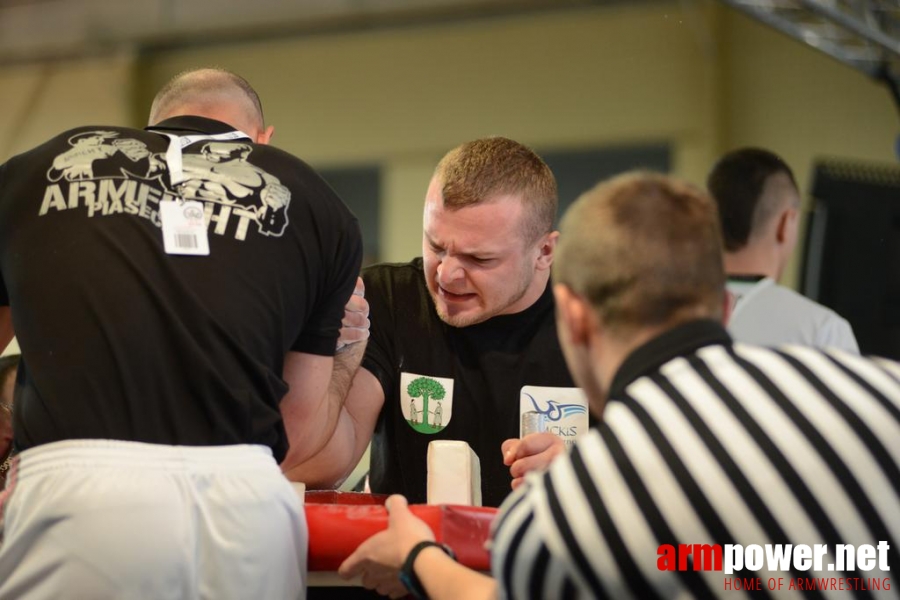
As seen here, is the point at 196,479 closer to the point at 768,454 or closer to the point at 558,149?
the point at 768,454

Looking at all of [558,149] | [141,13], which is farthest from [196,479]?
[141,13]

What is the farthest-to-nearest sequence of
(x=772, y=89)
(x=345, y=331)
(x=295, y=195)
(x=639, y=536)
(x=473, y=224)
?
(x=772, y=89) < (x=473, y=224) < (x=345, y=331) < (x=295, y=195) < (x=639, y=536)

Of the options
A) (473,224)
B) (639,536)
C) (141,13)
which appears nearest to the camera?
(639,536)

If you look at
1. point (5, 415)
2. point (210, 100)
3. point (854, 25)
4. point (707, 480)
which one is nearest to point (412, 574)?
point (707, 480)

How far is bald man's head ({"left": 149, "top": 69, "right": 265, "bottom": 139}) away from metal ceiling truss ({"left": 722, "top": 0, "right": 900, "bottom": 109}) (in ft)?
8.97

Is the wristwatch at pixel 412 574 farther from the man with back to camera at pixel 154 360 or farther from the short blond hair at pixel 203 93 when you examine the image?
the short blond hair at pixel 203 93

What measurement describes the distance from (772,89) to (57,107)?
5.25 meters

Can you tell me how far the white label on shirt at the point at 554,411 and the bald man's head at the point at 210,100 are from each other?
2.64 ft

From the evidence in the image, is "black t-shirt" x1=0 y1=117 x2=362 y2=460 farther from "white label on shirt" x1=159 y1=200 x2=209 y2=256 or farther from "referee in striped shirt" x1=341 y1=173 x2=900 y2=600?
"referee in striped shirt" x1=341 y1=173 x2=900 y2=600

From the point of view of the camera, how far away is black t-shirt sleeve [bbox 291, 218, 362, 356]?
1.74m

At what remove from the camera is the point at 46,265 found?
1.58m

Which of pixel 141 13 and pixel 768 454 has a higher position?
pixel 141 13

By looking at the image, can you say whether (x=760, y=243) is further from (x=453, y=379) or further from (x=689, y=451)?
(x=689, y=451)

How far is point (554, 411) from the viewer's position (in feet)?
7.41
